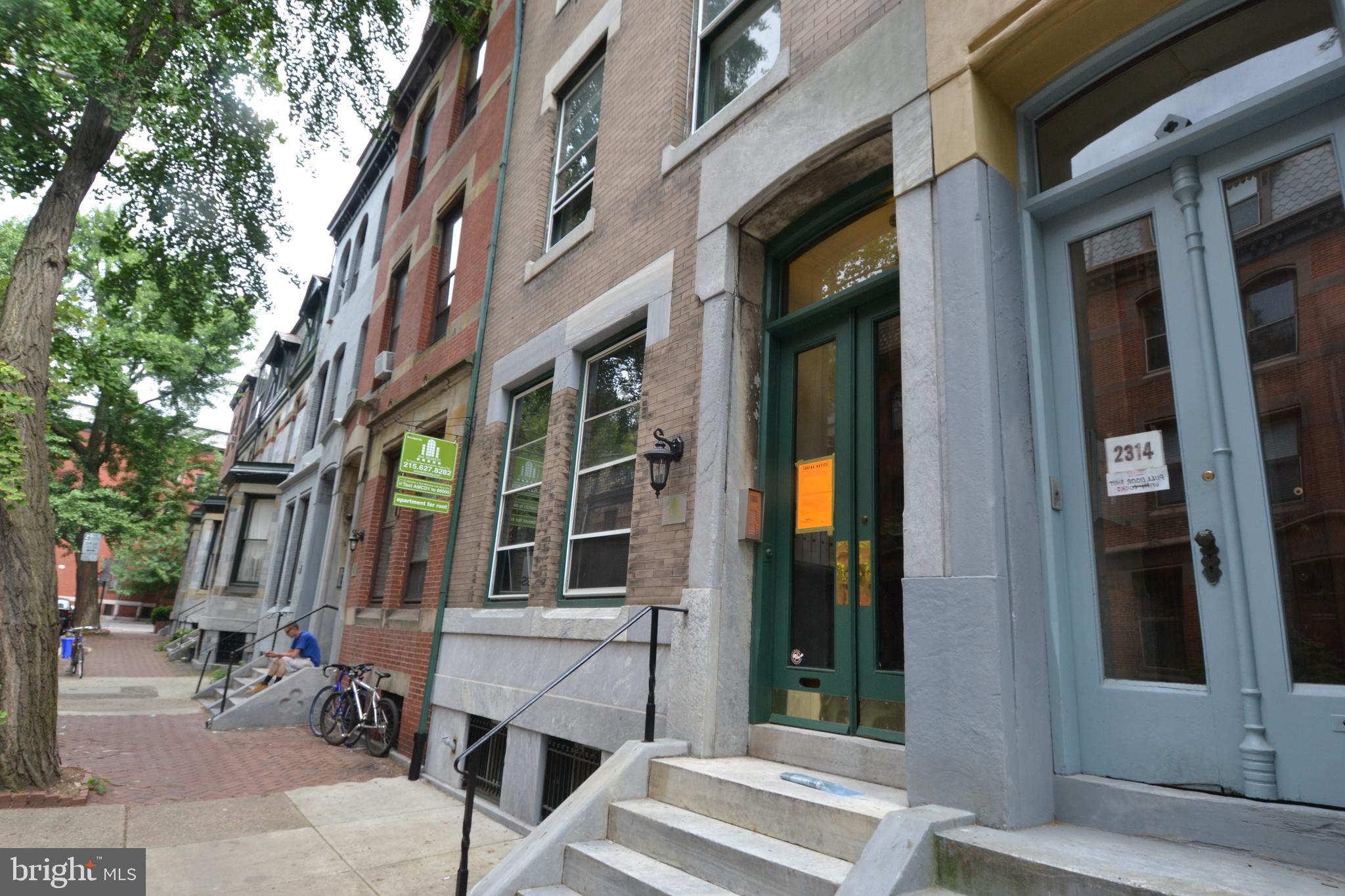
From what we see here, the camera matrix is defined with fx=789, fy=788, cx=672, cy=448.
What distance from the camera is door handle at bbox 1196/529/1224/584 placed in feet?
10.8

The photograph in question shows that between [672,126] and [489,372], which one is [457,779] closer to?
[489,372]

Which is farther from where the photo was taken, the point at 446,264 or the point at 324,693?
the point at 446,264

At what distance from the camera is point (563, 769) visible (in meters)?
6.38

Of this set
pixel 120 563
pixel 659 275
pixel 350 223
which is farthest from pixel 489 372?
pixel 120 563

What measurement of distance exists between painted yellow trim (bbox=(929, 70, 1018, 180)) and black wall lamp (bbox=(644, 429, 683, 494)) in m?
2.58

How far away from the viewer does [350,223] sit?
20.5m

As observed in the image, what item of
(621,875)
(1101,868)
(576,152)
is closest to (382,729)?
(621,875)

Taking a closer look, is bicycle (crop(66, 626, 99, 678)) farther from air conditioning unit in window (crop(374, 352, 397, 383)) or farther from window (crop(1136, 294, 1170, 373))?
window (crop(1136, 294, 1170, 373))

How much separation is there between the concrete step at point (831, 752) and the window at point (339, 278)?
17510mm

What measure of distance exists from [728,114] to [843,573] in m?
3.75

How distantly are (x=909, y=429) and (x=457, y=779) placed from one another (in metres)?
5.88

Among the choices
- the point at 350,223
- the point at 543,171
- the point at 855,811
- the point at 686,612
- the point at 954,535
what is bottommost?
the point at 855,811

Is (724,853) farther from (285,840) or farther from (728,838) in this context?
(285,840)

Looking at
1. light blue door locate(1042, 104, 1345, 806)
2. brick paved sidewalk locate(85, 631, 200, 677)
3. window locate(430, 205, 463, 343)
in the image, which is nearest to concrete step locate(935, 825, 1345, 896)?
light blue door locate(1042, 104, 1345, 806)
